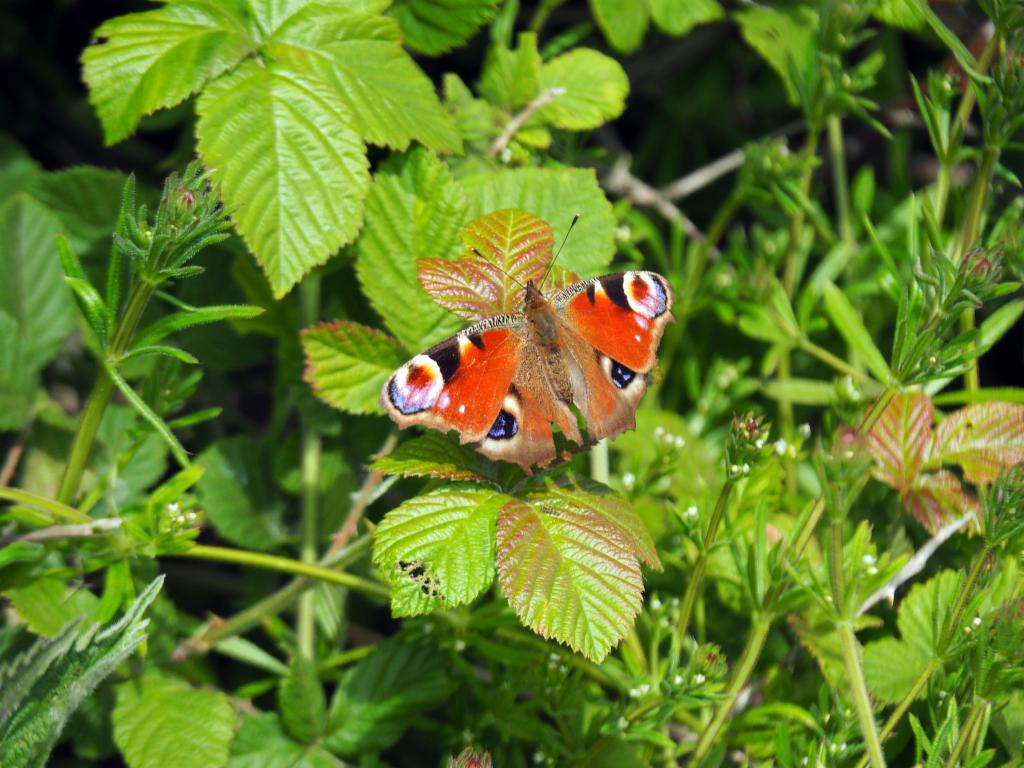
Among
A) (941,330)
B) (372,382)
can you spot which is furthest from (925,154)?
(372,382)

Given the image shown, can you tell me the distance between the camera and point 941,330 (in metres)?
1.88

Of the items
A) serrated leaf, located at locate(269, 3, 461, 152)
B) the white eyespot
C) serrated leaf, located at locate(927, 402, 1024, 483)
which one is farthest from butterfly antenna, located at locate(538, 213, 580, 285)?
serrated leaf, located at locate(927, 402, 1024, 483)

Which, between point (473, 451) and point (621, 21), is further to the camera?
point (621, 21)

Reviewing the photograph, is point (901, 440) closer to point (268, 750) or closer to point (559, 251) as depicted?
point (559, 251)

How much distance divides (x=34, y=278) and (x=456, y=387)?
132 cm

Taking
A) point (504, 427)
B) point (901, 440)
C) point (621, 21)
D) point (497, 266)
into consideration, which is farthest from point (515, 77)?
point (901, 440)

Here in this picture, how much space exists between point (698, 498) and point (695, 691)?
23.2 inches

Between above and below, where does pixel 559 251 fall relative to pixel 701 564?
above

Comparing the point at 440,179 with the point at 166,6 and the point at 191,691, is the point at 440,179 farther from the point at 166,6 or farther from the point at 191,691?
the point at 191,691

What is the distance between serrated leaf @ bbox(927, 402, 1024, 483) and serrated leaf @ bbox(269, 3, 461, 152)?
1.14 metres

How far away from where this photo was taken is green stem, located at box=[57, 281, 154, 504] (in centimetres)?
174

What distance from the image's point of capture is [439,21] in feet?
7.50

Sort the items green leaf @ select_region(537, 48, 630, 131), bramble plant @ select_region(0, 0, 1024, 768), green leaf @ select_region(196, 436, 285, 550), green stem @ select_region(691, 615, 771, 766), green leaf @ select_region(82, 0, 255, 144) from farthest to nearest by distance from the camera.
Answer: green leaf @ select_region(537, 48, 630, 131)
green leaf @ select_region(196, 436, 285, 550)
green leaf @ select_region(82, 0, 255, 144)
green stem @ select_region(691, 615, 771, 766)
bramble plant @ select_region(0, 0, 1024, 768)

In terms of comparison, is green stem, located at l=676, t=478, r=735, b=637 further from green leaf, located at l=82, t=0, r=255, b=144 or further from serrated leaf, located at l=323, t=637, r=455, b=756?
green leaf, located at l=82, t=0, r=255, b=144
